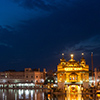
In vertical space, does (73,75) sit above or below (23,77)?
below

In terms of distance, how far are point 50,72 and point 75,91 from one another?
3847cm

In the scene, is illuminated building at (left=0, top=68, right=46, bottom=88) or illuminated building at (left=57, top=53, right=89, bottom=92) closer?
illuminated building at (left=57, top=53, right=89, bottom=92)

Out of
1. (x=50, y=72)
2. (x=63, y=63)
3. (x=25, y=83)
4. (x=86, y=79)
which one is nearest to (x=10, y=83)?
(x=25, y=83)

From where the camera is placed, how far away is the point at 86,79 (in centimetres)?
4928

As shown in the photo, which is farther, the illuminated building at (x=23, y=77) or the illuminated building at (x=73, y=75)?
the illuminated building at (x=23, y=77)

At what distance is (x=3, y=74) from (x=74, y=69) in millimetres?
38908

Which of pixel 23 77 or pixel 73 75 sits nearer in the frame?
pixel 73 75

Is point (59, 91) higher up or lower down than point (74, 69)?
lower down

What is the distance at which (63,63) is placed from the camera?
5281 cm

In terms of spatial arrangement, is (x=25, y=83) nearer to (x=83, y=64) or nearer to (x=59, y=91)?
(x=83, y=64)

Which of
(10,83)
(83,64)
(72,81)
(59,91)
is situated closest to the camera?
(59,91)

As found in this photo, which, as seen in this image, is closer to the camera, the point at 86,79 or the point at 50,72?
the point at 86,79

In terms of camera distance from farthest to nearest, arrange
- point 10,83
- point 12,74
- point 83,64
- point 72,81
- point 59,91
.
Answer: point 12,74 → point 10,83 → point 83,64 → point 72,81 → point 59,91

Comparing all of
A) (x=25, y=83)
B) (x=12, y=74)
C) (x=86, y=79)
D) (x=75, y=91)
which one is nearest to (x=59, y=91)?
(x=75, y=91)
